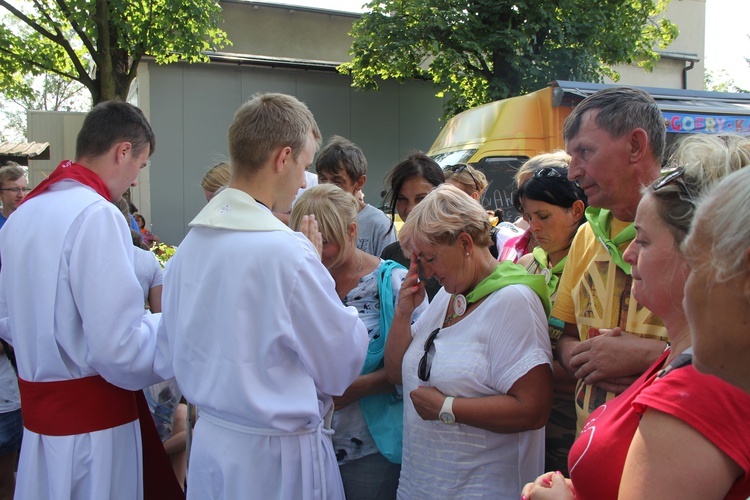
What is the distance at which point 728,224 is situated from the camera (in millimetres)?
918

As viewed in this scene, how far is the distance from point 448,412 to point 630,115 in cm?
113

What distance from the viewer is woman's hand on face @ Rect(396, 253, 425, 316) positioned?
241 centimetres

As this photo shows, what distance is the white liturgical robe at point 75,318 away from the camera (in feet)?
7.81

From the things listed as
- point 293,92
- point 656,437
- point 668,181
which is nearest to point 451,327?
point 668,181

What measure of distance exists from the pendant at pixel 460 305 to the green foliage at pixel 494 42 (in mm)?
13699

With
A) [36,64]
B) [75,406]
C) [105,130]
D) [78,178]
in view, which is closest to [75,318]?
[75,406]

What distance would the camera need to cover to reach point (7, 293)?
253 cm

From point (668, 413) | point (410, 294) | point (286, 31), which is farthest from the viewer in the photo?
point (286, 31)

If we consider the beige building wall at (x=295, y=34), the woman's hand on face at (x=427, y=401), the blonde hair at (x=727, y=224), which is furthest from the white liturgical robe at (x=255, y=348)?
the beige building wall at (x=295, y=34)

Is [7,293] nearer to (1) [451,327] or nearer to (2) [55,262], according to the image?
(2) [55,262]

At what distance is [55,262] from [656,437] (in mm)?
2139

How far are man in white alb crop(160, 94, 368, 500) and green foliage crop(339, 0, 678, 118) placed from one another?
13.9m

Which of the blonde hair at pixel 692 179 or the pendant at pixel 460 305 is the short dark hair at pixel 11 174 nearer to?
the pendant at pixel 460 305

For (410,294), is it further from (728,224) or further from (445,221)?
(728,224)
